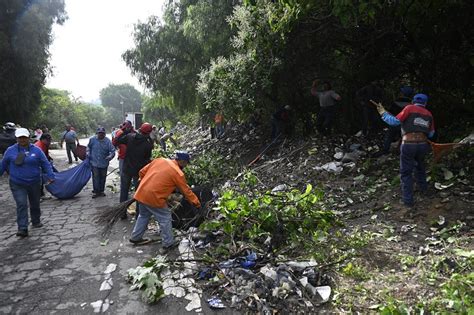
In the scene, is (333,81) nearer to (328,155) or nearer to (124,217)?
(328,155)

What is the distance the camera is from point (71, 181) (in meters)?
8.41

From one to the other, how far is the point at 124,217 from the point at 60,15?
1685cm

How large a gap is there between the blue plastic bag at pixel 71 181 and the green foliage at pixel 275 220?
4646mm

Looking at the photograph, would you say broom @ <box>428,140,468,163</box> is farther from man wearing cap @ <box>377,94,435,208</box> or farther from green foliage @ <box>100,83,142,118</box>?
green foliage @ <box>100,83,142,118</box>

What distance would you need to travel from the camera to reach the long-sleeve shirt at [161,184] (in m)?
4.86

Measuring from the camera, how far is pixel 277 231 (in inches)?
188

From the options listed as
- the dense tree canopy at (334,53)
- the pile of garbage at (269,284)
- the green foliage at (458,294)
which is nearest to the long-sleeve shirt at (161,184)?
the pile of garbage at (269,284)

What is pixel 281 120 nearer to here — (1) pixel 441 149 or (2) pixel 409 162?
(1) pixel 441 149

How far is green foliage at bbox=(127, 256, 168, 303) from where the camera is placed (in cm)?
368

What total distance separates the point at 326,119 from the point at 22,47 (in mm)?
15460

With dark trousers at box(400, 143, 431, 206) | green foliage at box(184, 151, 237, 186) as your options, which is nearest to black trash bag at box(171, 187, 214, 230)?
green foliage at box(184, 151, 237, 186)

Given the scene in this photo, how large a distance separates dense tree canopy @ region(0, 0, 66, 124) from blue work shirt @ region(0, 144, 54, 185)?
13402 millimetres

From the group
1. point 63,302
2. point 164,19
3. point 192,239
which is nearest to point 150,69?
point 164,19

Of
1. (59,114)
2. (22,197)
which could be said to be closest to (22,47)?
(22,197)
